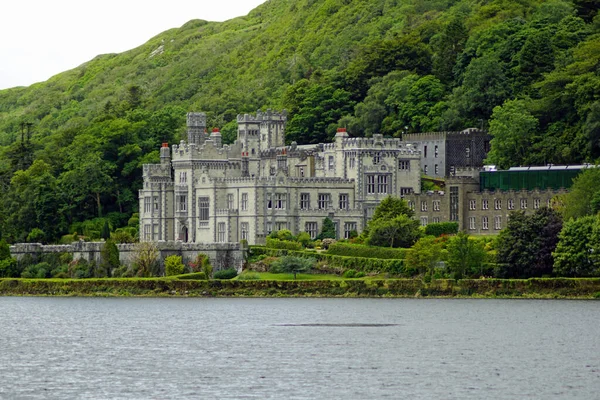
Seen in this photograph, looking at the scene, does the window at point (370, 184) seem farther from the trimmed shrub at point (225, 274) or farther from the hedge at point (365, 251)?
the trimmed shrub at point (225, 274)

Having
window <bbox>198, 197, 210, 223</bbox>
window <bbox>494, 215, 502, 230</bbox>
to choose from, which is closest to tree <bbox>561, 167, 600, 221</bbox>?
window <bbox>494, 215, 502, 230</bbox>

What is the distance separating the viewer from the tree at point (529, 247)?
104188mm

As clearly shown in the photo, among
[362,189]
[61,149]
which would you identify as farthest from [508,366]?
[61,149]

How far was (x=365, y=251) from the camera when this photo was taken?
114 m

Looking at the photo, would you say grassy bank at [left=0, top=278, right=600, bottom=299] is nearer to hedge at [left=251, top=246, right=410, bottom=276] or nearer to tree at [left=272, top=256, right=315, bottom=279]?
hedge at [left=251, top=246, right=410, bottom=276]

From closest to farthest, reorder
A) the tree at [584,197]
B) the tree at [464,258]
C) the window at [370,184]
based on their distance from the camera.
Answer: the tree at [464,258] < the tree at [584,197] < the window at [370,184]

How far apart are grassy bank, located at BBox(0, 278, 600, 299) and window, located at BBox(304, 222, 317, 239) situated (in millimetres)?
14982

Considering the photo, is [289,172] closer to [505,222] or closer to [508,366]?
[505,222]

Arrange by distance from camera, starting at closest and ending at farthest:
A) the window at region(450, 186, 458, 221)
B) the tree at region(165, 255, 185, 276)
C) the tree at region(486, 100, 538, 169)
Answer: the tree at region(165, 255, 185, 276) < the window at region(450, 186, 458, 221) < the tree at region(486, 100, 538, 169)

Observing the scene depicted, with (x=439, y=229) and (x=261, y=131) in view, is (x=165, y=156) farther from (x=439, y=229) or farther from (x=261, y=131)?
(x=439, y=229)

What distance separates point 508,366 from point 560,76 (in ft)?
228

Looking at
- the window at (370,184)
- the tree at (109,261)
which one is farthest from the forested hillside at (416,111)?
the tree at (109,261)

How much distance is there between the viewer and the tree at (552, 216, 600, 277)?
335ft

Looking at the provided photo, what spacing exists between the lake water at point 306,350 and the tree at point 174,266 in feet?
26.6
